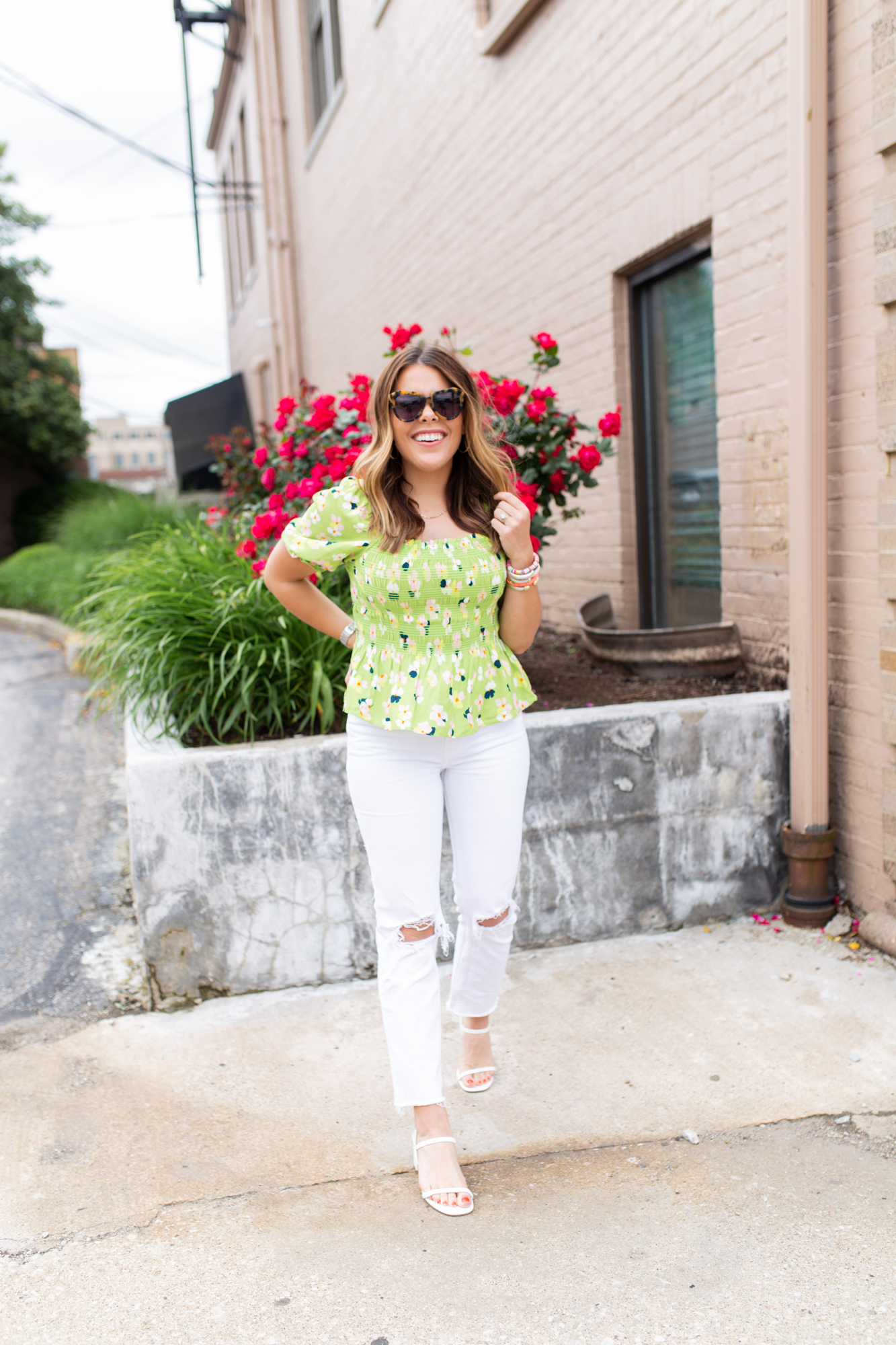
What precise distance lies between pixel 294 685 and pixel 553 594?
249 cm

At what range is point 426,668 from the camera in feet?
7.59

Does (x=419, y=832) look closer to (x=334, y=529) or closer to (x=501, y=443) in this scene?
(x=334, y=529)

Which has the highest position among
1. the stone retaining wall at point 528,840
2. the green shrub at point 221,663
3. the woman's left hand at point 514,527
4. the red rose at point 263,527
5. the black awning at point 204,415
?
the black awning at point 204,415

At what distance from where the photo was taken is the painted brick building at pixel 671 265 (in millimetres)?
3271

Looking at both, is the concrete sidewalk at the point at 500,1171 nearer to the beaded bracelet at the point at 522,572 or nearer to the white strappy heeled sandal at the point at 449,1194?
the white strappy heeled sandal at the point at 449,1194

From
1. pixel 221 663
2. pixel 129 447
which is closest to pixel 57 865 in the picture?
pixel 221 663

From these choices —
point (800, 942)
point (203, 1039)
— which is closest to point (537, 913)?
point (800, 942)

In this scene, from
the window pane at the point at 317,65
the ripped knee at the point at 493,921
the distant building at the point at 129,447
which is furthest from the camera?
the distant building at the point at 129,447

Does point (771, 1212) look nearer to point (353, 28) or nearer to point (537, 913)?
point (537, 913)

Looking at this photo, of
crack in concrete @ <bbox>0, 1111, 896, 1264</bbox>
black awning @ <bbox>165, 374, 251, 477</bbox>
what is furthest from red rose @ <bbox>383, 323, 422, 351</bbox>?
black awning @ <bbox>165, 374, 251, 477</bbox>

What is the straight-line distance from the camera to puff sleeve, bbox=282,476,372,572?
2.36m

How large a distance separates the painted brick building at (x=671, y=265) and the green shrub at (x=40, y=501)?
14.9m

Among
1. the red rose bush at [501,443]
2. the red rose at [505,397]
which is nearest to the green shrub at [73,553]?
the red rose bush at [501,443]

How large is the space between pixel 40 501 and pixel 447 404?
22.1m
